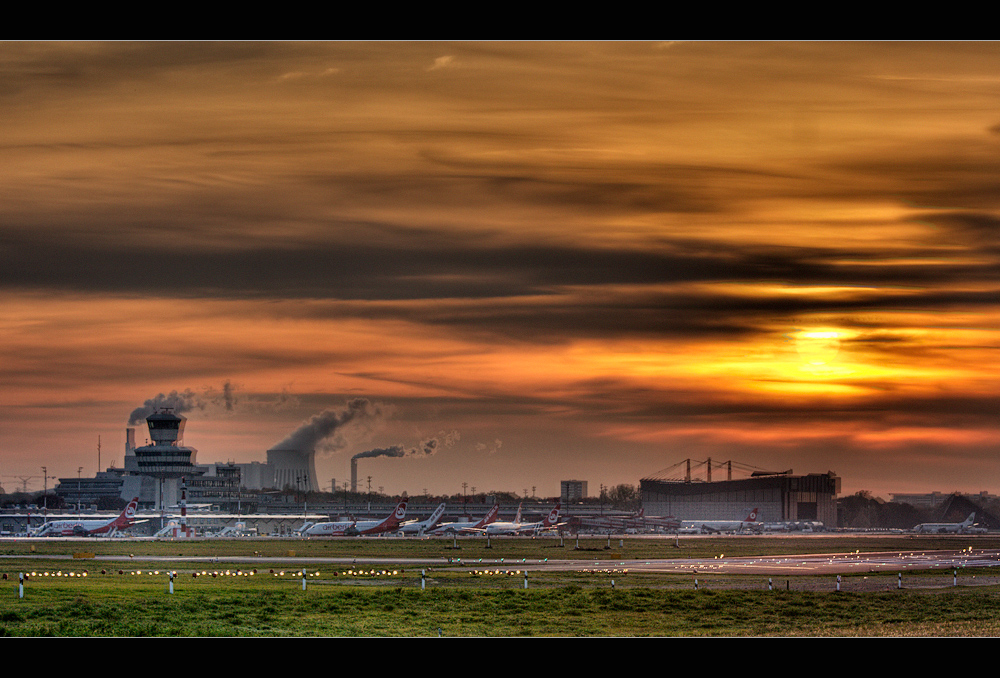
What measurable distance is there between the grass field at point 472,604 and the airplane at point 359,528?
8569 centimetres

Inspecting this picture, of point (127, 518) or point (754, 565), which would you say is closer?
point (754, 565)

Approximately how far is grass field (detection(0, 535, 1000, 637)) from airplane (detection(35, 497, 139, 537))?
8803 centimetres

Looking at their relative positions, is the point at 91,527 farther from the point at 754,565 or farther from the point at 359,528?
the point at 754,565

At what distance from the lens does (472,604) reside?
Result: 49.8 metres

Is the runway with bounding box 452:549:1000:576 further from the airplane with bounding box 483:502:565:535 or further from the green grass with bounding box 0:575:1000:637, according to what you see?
the airplane with bounding box 483:502:565:535

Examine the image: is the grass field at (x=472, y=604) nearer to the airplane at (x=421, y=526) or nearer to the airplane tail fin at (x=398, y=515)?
the airplane tail fin at (x=398, y=515)

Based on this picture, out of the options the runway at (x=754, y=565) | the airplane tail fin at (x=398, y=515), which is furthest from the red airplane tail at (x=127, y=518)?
the runway at (x=754, y=565)

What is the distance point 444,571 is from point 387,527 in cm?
8773

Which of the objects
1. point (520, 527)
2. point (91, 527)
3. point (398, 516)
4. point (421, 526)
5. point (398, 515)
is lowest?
point (520, 527)

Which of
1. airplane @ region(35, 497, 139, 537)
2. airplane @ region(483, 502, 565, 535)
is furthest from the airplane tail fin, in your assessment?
airplane @ region(35, 497, 139, 537)

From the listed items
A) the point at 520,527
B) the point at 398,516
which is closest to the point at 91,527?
the point at 398,516

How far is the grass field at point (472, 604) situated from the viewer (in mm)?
40531

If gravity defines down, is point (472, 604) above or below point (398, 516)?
above

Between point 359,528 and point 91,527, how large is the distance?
139ft
